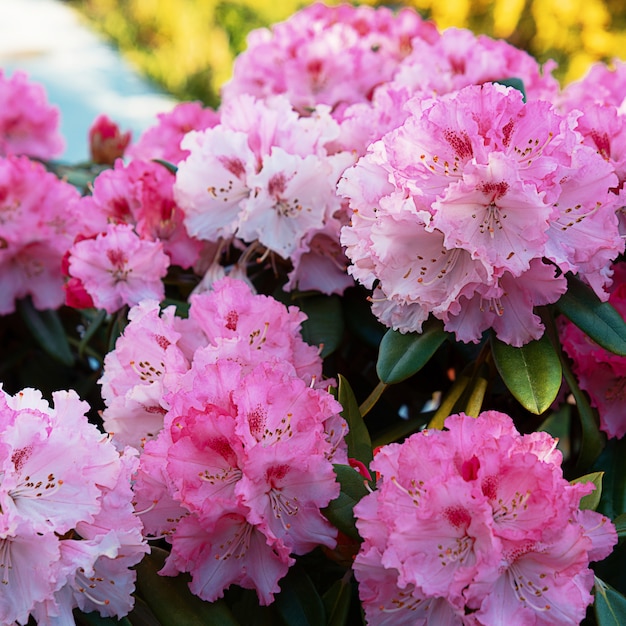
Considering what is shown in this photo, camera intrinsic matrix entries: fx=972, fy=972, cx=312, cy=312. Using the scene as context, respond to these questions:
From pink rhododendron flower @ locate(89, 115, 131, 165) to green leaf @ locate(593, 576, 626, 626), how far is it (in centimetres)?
128

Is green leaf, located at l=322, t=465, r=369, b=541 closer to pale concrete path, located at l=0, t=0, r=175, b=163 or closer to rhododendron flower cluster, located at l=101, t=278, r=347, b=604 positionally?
rhododendron flower cluster, located at l=101, t=278, r=347, b=604

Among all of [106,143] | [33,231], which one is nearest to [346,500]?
[33,231]

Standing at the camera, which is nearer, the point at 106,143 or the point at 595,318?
the point at 595,318

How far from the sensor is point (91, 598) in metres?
0.78

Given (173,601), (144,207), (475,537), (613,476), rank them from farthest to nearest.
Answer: (144,207)
(613,476)
(173,601)
(475,537)

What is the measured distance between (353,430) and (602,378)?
28cm

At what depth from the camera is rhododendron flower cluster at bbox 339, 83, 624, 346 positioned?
2.78 ft

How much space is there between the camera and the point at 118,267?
113cm

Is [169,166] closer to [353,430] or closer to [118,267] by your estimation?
[118,267]

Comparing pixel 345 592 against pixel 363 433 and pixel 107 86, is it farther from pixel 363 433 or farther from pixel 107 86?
pixel 107 86

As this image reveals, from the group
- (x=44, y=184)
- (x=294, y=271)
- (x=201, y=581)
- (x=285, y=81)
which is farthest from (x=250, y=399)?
(x=285, y=81)

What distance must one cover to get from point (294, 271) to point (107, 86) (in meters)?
5.15

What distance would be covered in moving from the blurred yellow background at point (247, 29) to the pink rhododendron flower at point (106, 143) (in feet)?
10.7

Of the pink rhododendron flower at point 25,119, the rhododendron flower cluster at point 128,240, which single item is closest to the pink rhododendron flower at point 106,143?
the pink rhododendron flower at point 25,119
